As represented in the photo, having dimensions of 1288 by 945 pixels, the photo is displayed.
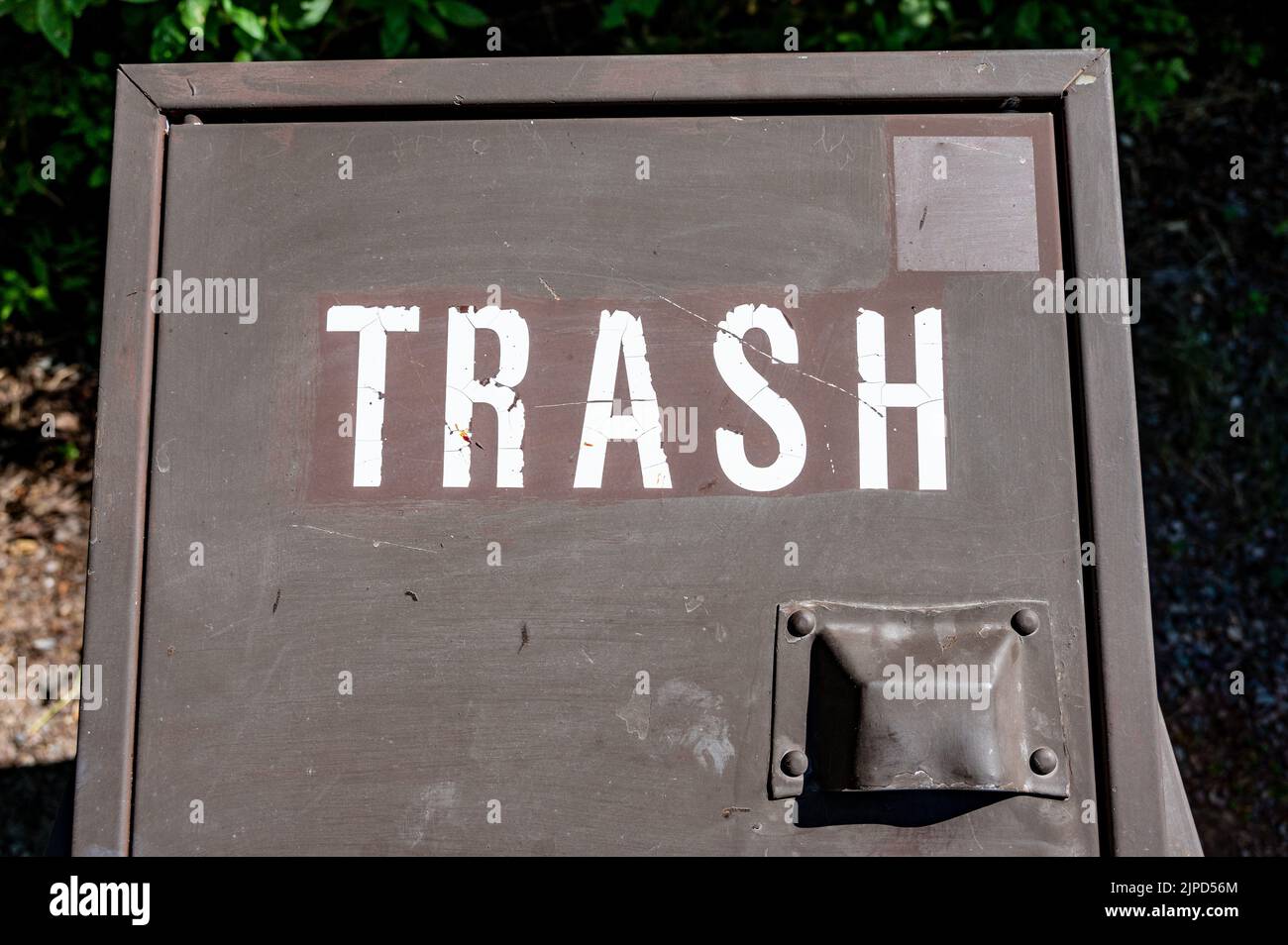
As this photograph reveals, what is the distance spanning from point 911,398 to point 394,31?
1.93 m

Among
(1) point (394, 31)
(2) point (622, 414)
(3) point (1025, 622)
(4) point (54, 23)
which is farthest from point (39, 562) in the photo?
(3) point (1025, 622)

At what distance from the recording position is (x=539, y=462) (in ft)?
5.73

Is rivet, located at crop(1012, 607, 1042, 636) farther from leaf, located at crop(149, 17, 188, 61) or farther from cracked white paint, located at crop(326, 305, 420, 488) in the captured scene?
leaf, located at crop(149, 17, 188, 61)

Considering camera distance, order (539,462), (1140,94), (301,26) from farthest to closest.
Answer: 1. (1140,94)
2. (301,26)
3. (539,462)

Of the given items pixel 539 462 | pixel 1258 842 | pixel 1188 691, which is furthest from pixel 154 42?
pixel 1258 842

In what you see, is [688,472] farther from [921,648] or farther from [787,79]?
[787,79]

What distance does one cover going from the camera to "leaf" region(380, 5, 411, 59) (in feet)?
8.83

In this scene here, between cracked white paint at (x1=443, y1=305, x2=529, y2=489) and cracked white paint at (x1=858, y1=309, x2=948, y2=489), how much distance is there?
0.64 meters

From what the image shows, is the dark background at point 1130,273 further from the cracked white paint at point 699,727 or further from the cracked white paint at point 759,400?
the cracked white paint at point 699,727

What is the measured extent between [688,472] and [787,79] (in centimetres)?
78

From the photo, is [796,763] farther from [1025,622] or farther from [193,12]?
[193,12]

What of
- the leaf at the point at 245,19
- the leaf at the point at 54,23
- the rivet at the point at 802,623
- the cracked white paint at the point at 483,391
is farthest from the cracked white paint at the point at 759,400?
the leaf at the point at 54,23

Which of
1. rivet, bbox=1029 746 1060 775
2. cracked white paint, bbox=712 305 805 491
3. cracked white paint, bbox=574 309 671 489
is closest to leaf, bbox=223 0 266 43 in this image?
cracked white paint, bbox=574 309 671 489

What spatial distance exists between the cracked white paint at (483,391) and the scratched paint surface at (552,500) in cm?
1
